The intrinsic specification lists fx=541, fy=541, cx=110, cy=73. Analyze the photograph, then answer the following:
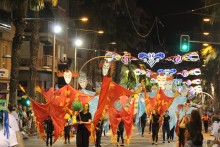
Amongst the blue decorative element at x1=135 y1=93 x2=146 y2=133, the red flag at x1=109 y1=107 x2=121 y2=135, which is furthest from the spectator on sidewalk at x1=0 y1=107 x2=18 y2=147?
the blue decorative element at x1=135 y1=93 x2=146 y2=133

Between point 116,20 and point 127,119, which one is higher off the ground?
point 116,20

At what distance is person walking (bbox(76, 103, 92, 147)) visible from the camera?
15.5 metres

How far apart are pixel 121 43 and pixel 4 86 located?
16.1m

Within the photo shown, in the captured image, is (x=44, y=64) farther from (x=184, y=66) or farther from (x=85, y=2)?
(x=184, y=66)

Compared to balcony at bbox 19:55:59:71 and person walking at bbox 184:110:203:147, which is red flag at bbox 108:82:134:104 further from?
balcony at bbox 19:55:59:71

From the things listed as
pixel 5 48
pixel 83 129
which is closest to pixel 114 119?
pixel 83 129

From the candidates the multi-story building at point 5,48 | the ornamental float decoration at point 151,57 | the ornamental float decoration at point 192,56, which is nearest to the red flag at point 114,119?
the multi-story building at point 5,48

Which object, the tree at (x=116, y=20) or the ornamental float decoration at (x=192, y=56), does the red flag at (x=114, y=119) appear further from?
the tree at (x=116, y=20)

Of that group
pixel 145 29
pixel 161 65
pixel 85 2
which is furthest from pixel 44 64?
pixel 161 65

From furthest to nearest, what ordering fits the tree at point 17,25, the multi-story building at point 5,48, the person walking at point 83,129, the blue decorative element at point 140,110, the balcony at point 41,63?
the balcony at point 41,63
the multi-story building at point 5,48
the blue decorative element at point 140,110
the tree at point 17,25
the person walking at point 83,129

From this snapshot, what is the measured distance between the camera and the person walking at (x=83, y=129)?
1551 cm

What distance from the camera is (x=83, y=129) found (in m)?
15.6

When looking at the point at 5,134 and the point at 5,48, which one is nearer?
the point at 5,134

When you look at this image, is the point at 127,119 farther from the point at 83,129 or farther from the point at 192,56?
the point at 192,56
